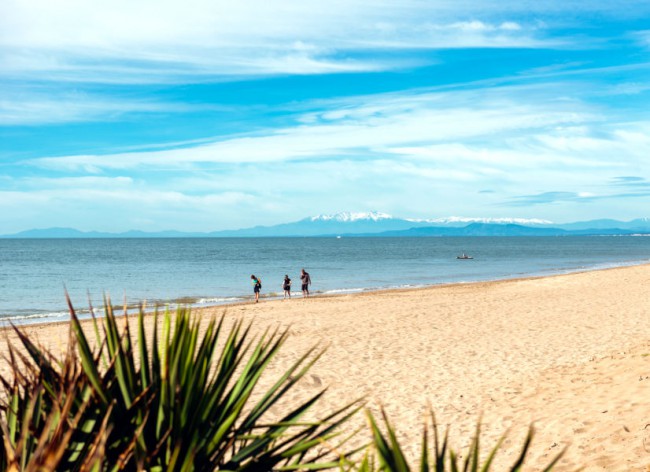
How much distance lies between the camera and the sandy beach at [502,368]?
8336mm

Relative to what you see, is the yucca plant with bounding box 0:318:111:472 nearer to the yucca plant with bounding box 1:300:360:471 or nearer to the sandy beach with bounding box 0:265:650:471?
the yucca plant with bounding box 1:300:360:471

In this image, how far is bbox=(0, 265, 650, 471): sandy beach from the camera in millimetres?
8336

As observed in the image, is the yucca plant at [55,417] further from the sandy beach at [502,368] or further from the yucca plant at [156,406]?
the sandy beach at [502,368]

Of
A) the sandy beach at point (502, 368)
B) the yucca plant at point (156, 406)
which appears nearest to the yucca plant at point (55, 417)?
the yucca plant at point (156, 406)

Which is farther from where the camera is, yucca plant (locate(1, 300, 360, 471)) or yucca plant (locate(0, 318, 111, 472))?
yucca plant (locate(1, 300, 360, 471))

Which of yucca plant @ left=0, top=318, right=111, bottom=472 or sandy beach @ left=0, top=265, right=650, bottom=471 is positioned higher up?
yucca plant @ left=0, top=318, right=111, bottom=472

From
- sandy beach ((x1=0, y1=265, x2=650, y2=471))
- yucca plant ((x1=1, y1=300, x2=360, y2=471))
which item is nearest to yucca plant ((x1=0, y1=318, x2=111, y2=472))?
yucca plant ((x1=1, y1=300, x2=360, y2=471))

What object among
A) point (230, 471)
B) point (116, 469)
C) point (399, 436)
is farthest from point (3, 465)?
point (399, 436)

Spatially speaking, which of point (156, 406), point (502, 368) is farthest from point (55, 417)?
point (502, 368)

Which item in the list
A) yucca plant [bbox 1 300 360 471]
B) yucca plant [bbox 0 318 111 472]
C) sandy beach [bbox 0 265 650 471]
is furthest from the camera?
sandy beach [bbox 0 265 650 471]

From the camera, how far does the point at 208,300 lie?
114 ft

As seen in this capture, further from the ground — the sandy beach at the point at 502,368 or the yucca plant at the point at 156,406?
the yucca plant at the point at 156,406

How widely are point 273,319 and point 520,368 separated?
10719 millimetres

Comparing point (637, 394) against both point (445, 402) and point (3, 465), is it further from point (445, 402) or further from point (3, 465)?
point (3, 465)
